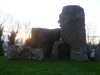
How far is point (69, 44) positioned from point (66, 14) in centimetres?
293

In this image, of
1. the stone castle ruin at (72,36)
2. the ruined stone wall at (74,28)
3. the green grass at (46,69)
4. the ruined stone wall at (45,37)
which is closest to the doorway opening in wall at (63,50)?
the stone castle ruin at (72,36)

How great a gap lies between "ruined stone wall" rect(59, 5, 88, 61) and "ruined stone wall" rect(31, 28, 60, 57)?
2793 millimetres

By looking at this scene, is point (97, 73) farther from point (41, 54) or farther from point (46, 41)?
point (46, 41)

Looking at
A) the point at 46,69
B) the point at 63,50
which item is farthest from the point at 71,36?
the point at 46,69

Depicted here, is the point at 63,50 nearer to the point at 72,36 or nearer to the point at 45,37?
the point at 72,36

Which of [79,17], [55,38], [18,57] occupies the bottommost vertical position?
[18,57]

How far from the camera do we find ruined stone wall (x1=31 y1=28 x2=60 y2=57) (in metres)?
21.8

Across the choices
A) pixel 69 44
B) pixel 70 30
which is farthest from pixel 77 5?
pixel 69 44

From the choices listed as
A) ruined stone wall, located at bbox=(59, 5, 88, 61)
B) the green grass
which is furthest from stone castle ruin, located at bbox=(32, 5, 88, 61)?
the green grass

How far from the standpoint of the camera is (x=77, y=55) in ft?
62.1

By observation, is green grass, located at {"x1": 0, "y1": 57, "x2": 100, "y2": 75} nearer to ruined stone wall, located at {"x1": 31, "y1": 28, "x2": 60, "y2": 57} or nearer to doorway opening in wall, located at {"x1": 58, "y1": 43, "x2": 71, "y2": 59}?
doorway opening in wall, located at {"x1": 58, "y1": 43, "x2": 71, "y2": 59}

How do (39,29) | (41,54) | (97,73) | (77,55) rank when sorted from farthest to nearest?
(39,29)
(77,55)
(41,54)
(97,73)

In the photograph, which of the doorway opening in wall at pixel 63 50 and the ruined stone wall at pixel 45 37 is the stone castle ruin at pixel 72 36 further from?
the ruined stone wall at pixel 45 37

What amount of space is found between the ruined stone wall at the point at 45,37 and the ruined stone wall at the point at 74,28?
2793mm
